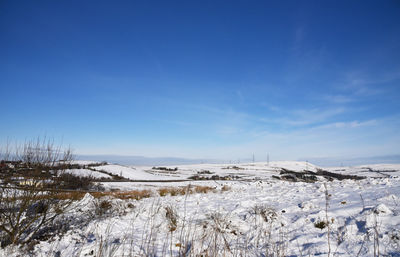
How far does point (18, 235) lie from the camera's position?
4832mm

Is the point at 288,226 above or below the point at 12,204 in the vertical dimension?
below

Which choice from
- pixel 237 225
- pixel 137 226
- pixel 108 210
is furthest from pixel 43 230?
pixel 237 225

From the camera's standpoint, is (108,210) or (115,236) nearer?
(115,236)

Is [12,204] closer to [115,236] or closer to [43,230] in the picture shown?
[43,230]

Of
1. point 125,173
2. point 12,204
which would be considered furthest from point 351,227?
point 125,173

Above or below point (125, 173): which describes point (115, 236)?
above

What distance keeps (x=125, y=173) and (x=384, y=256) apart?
32560 millimetres

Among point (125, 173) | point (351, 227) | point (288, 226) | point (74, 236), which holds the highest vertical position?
point (351, 227)

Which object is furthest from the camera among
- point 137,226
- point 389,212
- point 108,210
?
point 108,210

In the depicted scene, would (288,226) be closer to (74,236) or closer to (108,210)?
(74,236)

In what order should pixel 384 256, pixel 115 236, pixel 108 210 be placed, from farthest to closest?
pixel 108 210
pixel 115 236
pixel 384 256

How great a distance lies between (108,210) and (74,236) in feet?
8.15

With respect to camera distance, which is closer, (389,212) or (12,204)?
(389,212)

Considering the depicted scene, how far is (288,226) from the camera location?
5.02 m
